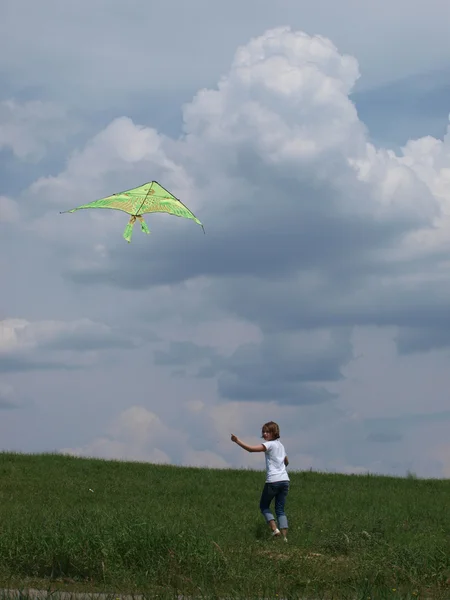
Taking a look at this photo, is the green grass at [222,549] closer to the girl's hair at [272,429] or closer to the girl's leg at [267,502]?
the girl's leg at [267,502]

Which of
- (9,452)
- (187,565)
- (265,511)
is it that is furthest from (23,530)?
(9,452)

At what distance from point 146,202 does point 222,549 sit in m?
5.66

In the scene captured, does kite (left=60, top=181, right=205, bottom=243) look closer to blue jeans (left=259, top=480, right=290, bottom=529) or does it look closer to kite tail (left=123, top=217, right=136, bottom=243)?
kite tail (left=123, top=217, right=136, bottom=243)

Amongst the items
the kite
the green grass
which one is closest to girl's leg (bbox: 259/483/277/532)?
the green grass

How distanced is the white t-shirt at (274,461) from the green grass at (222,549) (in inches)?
39.2

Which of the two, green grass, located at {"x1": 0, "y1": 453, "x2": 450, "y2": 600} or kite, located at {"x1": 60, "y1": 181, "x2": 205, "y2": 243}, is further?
kite, located at {"x1": 60, "y1": 181, "x2": 205, "y2": 243}

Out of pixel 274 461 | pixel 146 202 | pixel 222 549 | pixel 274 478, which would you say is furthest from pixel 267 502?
pixel 146 202

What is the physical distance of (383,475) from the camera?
27484mm

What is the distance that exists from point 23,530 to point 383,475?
53.9 feet

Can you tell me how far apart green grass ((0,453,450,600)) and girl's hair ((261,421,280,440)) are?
167 centimetres

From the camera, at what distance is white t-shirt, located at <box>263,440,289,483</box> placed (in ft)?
49.7

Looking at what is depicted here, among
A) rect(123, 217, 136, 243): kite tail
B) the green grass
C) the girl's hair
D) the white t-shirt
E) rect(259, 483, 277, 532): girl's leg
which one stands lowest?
the green grass

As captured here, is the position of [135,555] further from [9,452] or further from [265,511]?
[9,452]

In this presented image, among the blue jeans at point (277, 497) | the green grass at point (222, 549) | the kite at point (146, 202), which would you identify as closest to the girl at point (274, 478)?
the blue jeans at point (277, 497)
